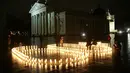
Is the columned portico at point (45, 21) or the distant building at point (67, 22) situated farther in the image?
the columned portico at point (45, 21)

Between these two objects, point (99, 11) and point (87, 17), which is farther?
point (99, 11)

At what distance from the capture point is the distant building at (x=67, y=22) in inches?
2020

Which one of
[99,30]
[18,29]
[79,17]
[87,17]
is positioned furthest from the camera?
[18,29]

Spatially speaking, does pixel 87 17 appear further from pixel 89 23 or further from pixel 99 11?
pixel 99 11

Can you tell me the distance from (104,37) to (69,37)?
17.0 m

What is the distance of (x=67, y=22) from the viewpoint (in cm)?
5050

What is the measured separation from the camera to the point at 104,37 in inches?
2383

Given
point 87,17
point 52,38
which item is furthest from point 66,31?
point 87,17

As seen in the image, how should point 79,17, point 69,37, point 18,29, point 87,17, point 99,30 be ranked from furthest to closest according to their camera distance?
point 18,29
point 99,30
point 87,17
point 79,17
point 69,37

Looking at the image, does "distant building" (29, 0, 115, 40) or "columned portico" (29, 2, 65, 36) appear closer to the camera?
A: "distant building" (29, 0, 115, 40)

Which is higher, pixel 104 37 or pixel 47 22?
pixel 47 22

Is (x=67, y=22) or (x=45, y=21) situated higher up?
(x=45, y=21)

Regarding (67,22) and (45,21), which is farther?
(45,21)

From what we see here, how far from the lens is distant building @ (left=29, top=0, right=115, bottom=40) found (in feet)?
168
